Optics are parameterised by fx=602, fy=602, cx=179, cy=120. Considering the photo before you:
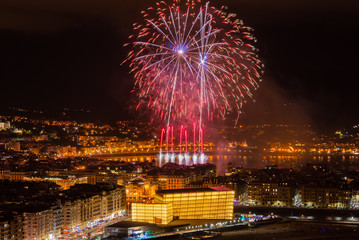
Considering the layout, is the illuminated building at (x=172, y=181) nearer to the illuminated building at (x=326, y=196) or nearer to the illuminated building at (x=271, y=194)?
the illuminated building at (x=271, y=194)

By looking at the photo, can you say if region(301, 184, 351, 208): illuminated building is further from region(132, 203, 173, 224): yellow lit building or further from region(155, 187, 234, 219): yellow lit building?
region(132, 203, 173, 224): yellow lit building

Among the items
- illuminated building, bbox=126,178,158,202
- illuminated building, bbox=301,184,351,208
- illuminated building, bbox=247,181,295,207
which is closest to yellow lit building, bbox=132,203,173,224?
illuminated building, bbox=126,178,158,202

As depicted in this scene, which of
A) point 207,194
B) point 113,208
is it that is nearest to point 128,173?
point 113,208

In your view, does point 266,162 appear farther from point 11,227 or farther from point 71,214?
point 11,227

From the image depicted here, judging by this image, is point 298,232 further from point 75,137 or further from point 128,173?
point 75,137

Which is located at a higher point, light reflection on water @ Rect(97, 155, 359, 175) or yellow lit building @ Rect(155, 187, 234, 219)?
light reflection on water @ Rect(97, 155, 359, 175)

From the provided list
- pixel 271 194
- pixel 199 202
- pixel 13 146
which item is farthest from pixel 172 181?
pixel 13 146
